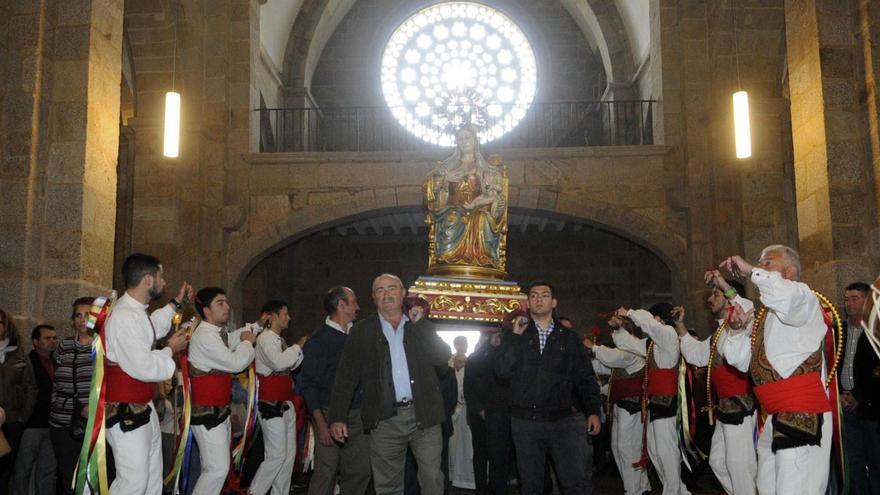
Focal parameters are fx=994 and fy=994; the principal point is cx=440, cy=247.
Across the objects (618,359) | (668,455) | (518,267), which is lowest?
(668,455)

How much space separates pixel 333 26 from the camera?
18.6 m

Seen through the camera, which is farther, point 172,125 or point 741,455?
Result: point 172,125

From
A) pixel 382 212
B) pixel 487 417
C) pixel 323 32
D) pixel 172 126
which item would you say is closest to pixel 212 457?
Answer: pixel 487 417

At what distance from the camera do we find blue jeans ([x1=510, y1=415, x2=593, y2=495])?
5883 mm

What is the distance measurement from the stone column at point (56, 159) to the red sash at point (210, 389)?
1942mm

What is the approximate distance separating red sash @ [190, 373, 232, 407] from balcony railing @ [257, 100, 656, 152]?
32.5 feet

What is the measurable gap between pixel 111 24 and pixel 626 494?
19.2 feet

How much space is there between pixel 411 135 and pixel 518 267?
3.06m

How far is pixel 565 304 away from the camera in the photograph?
1712 cm

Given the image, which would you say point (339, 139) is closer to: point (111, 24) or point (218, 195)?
point (218, 195)

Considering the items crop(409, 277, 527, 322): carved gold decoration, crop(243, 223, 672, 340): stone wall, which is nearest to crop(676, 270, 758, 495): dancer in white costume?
crop(409, 277, 527, 322): carved gold decoration

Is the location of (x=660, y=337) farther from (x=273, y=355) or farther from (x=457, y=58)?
(x=457, y=58)

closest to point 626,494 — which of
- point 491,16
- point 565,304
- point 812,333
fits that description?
point 812,333

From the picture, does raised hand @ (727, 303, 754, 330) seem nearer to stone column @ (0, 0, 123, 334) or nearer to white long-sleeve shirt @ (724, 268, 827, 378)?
white long-sleeve shirt @ (724, 268, 827, 378)
